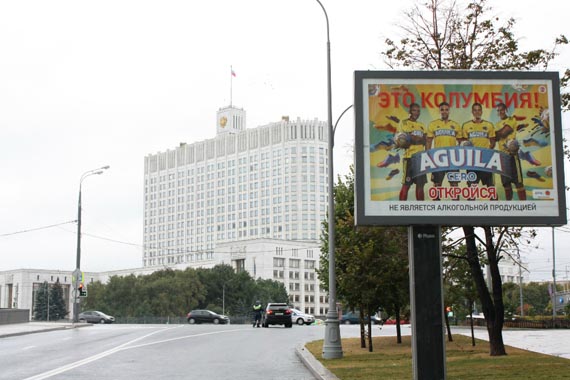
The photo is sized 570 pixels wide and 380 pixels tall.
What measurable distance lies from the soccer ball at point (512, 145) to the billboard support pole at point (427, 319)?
8.83 feet

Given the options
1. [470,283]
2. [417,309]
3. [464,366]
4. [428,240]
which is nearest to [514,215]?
[428,240]

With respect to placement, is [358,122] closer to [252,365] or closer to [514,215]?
[514,215]

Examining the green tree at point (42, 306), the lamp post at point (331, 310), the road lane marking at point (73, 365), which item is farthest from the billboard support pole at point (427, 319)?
the green tree at point (42, 306)

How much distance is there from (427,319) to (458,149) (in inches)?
130

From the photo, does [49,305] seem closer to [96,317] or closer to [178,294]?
[178,294]

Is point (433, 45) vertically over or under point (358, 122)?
over

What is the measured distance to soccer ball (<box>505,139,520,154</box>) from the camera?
13.9 metres

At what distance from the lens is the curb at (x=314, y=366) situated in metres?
14.4

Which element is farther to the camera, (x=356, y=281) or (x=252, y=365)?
(x=356, y=281)

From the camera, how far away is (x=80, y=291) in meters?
47.2

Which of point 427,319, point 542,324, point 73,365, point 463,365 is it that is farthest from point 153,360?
point 542,324

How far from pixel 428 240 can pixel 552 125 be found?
3528 mm

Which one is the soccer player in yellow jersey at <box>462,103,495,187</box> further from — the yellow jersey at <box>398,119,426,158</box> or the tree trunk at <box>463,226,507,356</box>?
the tree trunk at <box>463,226,507,356</box>

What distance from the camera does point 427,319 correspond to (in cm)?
1303
